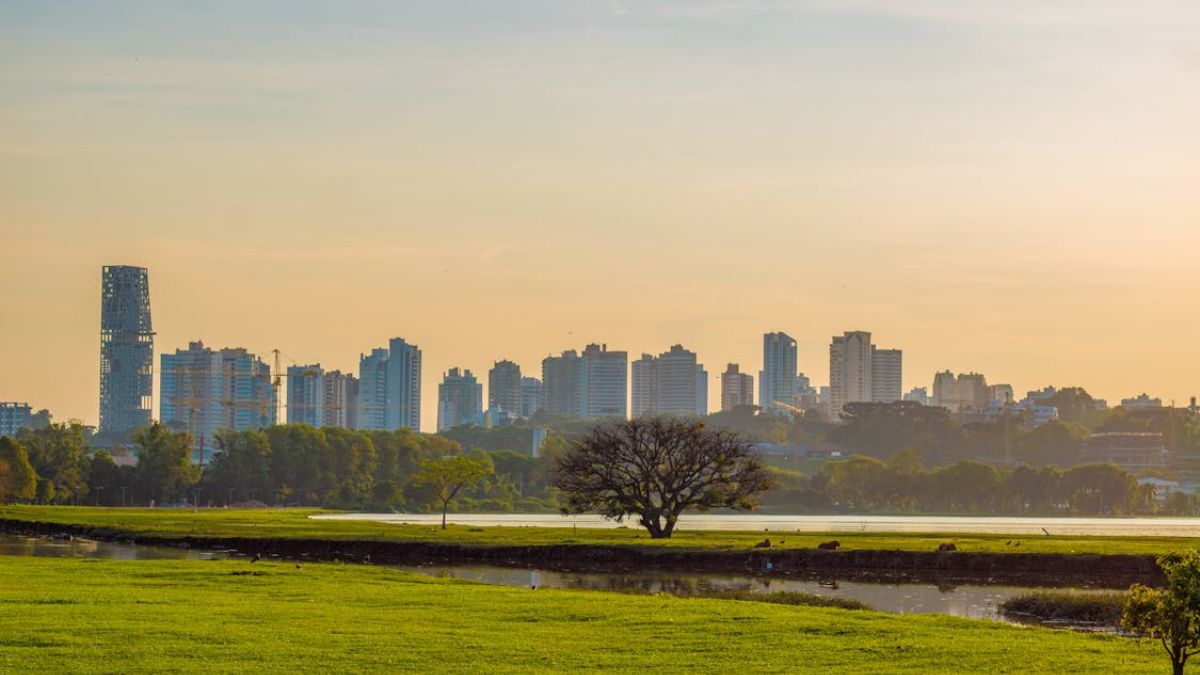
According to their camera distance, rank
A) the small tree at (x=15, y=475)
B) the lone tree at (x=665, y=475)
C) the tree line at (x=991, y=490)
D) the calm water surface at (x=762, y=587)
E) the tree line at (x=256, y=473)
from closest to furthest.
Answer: the calm water surface at (x=762, y=587) < the lone tree at (x=665, y=475) < the small tree at (x=15, y=475) < the tree line at (x=256, y=473) < the tree line at (x=991, y=490)

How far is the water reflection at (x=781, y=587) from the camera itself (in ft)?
157

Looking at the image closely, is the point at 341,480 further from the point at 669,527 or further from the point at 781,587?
the point at 781,587

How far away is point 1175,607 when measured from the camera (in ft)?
80.4

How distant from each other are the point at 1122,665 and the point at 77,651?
63.1 feet

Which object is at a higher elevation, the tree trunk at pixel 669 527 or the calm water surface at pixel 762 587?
the tree trunk at pixel 669 527

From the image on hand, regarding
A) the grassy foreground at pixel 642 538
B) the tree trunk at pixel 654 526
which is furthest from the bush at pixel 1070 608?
the tree trunk at pixel 654 526

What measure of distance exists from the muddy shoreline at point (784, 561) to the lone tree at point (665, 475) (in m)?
12.0

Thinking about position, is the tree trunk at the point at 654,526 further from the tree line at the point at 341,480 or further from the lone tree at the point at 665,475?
the tree line at the point at 341,480

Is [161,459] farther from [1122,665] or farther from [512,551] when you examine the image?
[1122,665]

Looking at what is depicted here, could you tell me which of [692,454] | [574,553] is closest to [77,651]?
[574,553]

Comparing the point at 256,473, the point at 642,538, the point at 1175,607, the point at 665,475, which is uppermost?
the point at 665,475

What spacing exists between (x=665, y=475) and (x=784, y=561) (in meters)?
18.8

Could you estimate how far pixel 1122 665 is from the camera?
29625 millimetres

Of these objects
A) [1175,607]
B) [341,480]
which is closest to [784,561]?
[1175,607]
